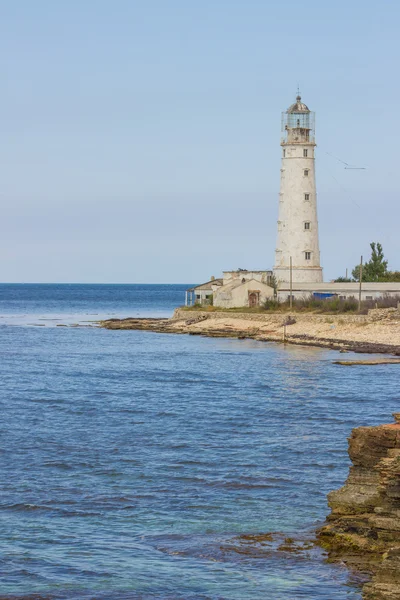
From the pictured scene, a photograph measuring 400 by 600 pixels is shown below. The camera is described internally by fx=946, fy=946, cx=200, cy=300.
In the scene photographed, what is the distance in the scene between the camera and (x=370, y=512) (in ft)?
54.6

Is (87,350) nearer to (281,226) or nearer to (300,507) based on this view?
(281,226)

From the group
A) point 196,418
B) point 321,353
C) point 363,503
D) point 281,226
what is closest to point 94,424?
point 196,418

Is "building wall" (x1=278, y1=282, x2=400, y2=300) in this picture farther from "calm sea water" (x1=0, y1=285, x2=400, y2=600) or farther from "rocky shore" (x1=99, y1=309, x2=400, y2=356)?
"calm sea water" (x1=0, y1=285, x2=400, y2=600)

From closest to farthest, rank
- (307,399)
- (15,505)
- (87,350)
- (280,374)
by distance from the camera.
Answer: (15,505), (307,399), (280,374), (87,350)

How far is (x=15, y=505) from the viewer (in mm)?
19953

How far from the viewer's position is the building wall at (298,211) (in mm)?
77000

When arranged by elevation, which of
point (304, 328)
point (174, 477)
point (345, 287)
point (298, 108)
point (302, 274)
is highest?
point (298, 108)

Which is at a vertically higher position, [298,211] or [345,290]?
[298,211]

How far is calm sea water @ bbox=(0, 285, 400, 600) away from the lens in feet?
52.2

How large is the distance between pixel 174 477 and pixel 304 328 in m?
47.3

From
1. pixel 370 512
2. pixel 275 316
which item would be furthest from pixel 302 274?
pixel 370 512

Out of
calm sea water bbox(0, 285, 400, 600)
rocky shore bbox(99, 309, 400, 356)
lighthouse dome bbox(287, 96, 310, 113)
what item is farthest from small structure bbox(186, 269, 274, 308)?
calm sea water bbox(0, 285, 400, 600)

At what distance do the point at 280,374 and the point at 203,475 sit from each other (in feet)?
79.4

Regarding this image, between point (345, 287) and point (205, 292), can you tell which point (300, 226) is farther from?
point (205, 292)
